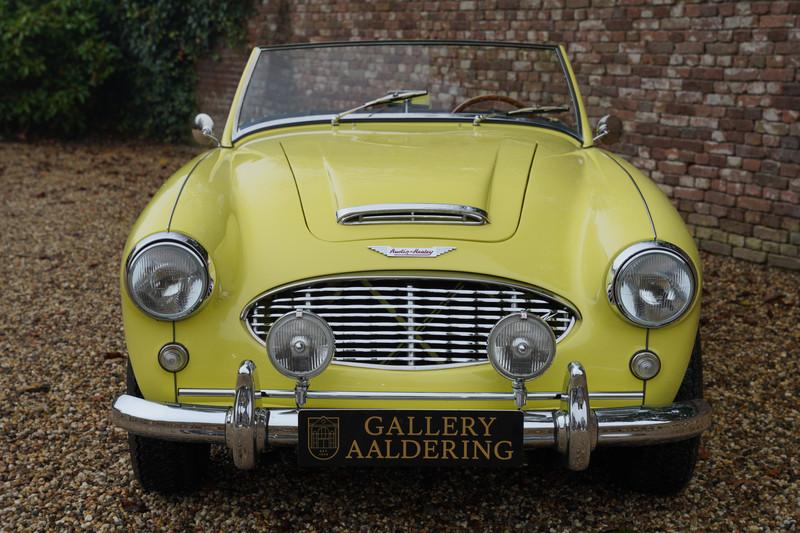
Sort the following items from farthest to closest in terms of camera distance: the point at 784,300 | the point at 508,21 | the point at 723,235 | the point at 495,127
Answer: the point at 508,21
the point at 723,235
the point at 784,300
the point at 495,127

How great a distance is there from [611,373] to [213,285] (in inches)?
43.8

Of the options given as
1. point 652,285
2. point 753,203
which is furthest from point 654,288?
point 753,203

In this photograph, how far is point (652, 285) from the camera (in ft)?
8.03

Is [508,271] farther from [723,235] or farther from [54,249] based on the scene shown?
[54,249]

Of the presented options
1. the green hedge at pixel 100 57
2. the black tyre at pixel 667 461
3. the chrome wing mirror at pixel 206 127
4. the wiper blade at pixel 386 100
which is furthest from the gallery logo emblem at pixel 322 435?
the green hedge at pixel 100 57

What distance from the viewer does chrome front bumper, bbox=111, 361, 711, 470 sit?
7.55 feet

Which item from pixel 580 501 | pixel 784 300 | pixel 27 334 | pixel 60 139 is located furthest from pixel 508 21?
pixel 60 139

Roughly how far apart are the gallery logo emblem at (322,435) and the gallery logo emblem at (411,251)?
47cm

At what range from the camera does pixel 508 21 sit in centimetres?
749

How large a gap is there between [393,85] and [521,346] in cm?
188

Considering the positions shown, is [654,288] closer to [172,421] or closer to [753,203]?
[172,421]

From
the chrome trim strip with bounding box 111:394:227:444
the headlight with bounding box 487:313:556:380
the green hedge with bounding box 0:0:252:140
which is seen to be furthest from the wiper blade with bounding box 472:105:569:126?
the green hedge with bounding box 0:0:252:140

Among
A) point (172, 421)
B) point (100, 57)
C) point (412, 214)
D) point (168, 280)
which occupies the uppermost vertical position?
point (412, 214)

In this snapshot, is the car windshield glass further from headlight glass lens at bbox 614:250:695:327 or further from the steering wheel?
headlight glass lens at bbox 614:250:695:327
